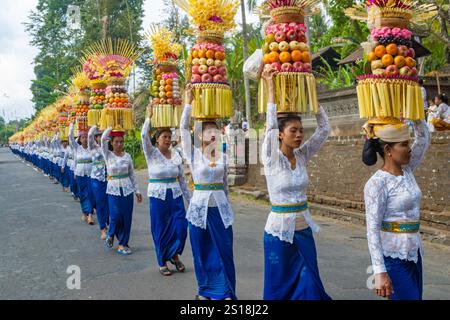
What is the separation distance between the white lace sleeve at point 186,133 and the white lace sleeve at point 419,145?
7.00 ft

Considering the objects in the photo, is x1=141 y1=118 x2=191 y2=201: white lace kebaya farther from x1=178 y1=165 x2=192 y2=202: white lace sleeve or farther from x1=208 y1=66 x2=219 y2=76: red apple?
x1=208 y1=66 x2=219 y2=76: red apple

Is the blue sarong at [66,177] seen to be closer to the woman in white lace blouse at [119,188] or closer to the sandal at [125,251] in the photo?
the woman in white lace blouse at [119,188]

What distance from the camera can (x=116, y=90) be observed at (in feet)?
23.6

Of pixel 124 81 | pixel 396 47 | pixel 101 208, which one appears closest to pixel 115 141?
pixel 124 81

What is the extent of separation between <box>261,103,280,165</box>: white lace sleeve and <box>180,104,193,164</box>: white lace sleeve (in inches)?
52.1

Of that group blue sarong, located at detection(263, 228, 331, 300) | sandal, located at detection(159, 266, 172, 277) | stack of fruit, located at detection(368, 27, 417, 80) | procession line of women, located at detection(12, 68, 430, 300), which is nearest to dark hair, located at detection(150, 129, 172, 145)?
procession line of women, located at detection(12, 68, 430, 300)

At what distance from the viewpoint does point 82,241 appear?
759cm

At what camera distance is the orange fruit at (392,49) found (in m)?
3.27

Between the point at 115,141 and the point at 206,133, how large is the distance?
2.69m

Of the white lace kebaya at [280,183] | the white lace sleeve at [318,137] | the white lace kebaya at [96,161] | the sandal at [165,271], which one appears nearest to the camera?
the white lace kebaya at [280,183]

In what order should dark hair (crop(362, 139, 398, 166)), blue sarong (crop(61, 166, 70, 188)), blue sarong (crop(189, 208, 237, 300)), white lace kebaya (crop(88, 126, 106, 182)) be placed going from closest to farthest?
Result: dark hair (crop(362, 139, 398, 166))
blue sarong (crop(189, 208, 237, 300))
white lace kebaya (crop(88, 126, 106, 182))
blue sarong (crop(61, 166, 70, 188))

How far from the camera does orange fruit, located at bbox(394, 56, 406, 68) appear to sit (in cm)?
328

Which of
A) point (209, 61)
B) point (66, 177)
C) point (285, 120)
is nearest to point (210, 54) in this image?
point (209, 61)

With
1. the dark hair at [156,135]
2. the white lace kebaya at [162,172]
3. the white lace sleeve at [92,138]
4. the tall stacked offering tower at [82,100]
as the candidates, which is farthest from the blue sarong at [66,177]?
the white lace kebaya at [162,172]
